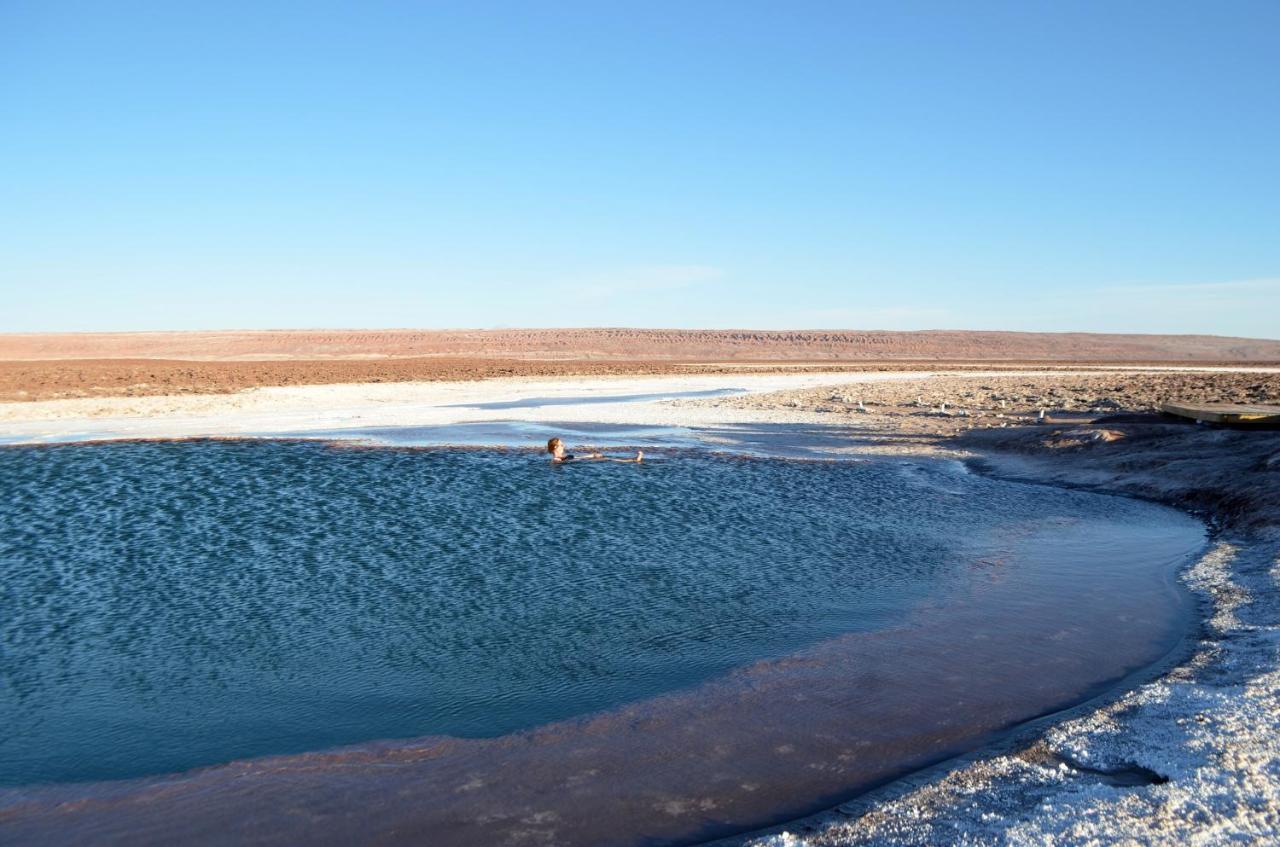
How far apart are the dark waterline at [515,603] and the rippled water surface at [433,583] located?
42 mm

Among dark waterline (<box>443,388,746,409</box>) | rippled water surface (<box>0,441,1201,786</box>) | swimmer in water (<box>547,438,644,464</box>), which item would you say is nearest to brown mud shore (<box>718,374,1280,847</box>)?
rippled water surface (<box>0,441,1201,786</box>)

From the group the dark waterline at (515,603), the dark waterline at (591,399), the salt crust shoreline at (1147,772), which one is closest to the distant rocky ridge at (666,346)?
the dark waterline at (591,399)

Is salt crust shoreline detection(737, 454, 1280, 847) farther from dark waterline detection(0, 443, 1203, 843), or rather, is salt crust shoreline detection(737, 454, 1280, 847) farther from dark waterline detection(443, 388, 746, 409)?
dark waterline detection(443, 388, 746, 409)

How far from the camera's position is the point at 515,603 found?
989cm

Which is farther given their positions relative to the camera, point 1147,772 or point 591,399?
point 591,399

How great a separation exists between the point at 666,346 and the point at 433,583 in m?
96.6

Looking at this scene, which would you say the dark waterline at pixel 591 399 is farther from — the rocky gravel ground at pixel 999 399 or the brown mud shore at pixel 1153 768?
the brown mud shore at pixel 1153 768

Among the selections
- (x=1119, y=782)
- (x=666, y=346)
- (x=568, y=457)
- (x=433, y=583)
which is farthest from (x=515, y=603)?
(x=666, y=346)

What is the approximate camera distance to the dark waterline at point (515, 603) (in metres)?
7.11

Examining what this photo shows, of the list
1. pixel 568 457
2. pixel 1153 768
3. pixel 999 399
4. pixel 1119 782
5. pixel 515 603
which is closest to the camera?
pixel 1119 782

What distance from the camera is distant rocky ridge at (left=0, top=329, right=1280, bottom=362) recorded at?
94.0m

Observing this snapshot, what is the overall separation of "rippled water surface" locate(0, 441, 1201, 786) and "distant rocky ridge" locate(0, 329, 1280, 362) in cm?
7186

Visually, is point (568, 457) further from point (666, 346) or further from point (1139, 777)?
point (666, 346)

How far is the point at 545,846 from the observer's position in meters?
5.21
